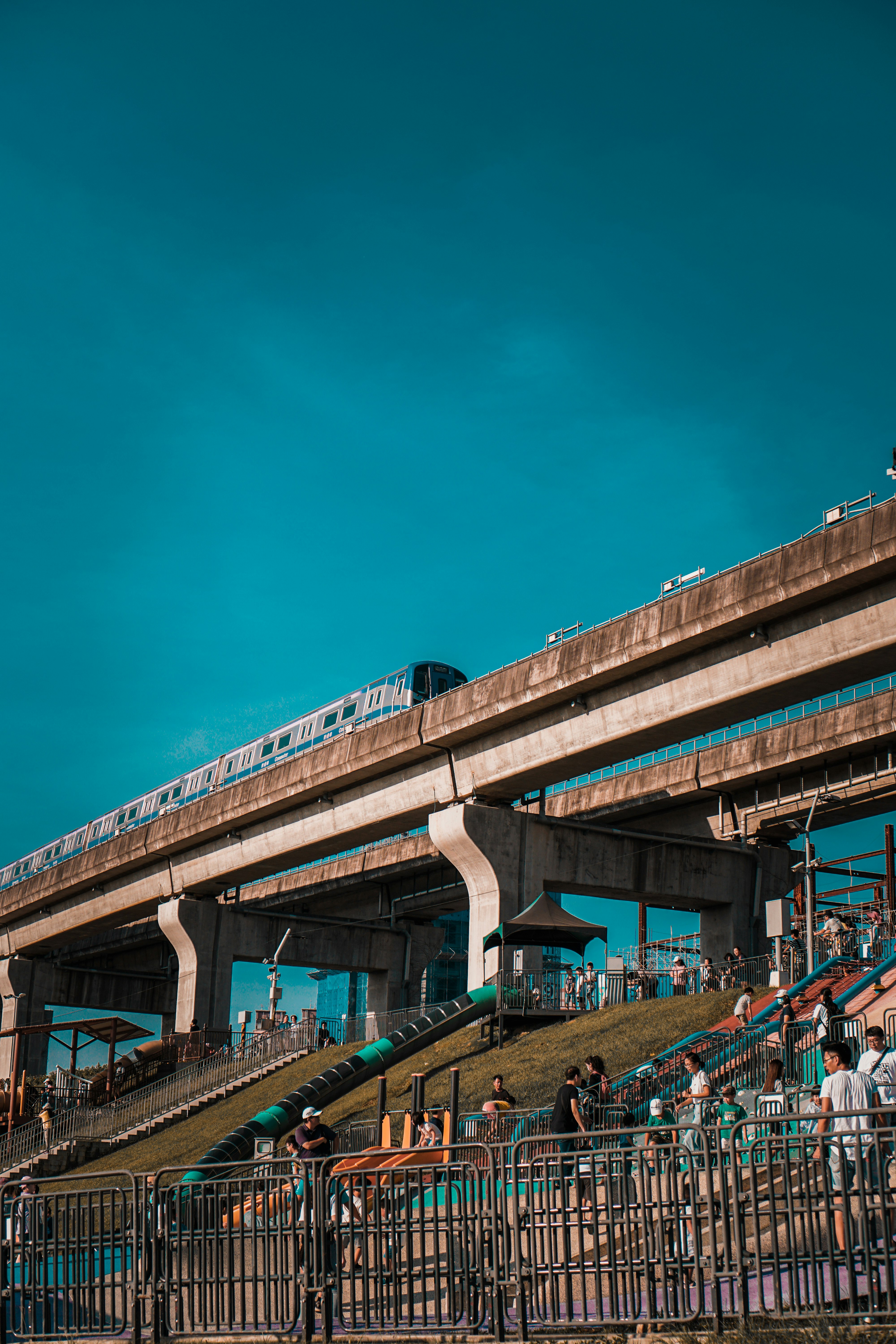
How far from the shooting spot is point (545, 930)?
3100cm

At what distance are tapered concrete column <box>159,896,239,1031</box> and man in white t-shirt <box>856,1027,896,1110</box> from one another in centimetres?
3653

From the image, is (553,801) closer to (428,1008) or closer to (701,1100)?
(428,1008)

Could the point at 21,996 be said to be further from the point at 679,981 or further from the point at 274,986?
the point at 679,981

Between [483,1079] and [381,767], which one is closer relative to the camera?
[483,1079]

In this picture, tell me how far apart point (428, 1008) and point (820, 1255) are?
91.7ft

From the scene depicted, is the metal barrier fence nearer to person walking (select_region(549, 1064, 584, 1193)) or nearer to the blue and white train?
person walking (select_region(549, 1064, 584, 1193))

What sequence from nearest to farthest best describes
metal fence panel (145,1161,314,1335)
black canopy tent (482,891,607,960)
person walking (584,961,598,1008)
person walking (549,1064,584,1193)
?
metal fence panel (145,1161,314,1335)
person walking (549,1064,584,1193)
black canopy tent (482,891,607,960)
person walking (584,961,598,1008)

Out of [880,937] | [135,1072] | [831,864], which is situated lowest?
[135,1072]

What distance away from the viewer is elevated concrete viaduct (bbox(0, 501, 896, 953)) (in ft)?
81.0

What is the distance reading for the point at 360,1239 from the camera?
9312 millimetres

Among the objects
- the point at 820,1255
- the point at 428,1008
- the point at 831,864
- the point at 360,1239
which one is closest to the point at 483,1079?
the point at 428,1008

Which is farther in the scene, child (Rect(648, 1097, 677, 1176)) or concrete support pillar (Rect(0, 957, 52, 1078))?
concrete support pillar (Rect(0, 957, 52, 1078))

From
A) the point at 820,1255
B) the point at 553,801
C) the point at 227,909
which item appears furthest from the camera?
the point at 227,909

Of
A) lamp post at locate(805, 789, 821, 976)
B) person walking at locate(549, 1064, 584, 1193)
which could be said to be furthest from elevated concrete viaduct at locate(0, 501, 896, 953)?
person walking at locate(549, 1064, 584, 1193)
